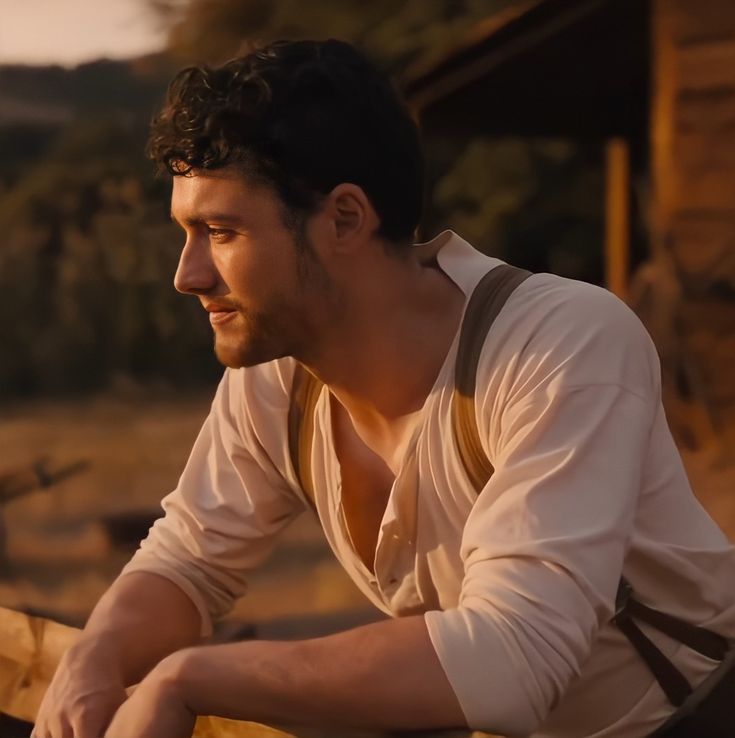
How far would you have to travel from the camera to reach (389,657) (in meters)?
1.53

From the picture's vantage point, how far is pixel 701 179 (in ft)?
21.2

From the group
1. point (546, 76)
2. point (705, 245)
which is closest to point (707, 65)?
point (705, 245)

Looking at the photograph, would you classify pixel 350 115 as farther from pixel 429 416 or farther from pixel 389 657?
pixel 389 657

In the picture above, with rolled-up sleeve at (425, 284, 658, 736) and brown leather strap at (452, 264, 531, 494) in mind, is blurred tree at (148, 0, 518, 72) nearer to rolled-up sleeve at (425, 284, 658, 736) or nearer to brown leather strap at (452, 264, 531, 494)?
brown leather strap at (452, 264, 531, 494)

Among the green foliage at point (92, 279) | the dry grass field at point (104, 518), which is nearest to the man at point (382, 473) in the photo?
the dry grass field at point (104, 518)

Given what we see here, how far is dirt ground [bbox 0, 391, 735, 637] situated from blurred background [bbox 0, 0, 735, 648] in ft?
0.08

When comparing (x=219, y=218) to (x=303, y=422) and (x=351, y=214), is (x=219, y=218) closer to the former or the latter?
(x=351, y=214)

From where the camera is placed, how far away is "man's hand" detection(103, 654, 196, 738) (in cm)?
156

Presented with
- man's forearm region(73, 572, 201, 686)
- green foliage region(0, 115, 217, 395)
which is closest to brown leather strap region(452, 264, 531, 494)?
man's forearm region(73, 572, 201, 686)

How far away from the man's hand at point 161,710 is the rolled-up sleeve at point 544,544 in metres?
0.29

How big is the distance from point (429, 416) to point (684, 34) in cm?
514

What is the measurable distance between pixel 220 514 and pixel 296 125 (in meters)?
0.61

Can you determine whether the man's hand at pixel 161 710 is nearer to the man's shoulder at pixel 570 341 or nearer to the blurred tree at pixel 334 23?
the man's shoulder at pixel 570 341

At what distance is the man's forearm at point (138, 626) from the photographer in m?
1.94
